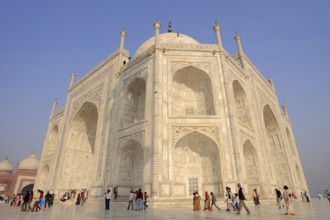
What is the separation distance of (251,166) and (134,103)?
11214 mm

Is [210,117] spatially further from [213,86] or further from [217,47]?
[217,47]

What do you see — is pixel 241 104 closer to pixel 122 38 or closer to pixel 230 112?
pixel 230 112

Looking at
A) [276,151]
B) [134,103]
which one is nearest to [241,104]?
[276,151]

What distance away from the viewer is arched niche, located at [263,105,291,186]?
2265cm

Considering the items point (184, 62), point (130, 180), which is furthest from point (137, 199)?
point (184, 62)

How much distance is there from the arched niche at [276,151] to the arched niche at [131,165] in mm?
14508

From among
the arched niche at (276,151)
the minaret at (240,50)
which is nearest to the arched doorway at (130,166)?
the minaret at (240,50)

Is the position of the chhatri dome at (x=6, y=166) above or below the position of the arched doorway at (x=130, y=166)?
above

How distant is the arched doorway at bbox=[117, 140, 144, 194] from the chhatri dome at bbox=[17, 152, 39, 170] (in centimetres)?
3022

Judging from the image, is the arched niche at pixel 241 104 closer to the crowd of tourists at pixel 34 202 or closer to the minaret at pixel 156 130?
the minaret at pixel 156 130

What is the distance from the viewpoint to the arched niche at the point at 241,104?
1858 cm

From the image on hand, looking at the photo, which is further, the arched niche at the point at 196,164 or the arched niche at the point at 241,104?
the arched niche at the point at 241,104

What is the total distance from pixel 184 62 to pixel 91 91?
1137 cm

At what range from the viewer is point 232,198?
32.1 ft
